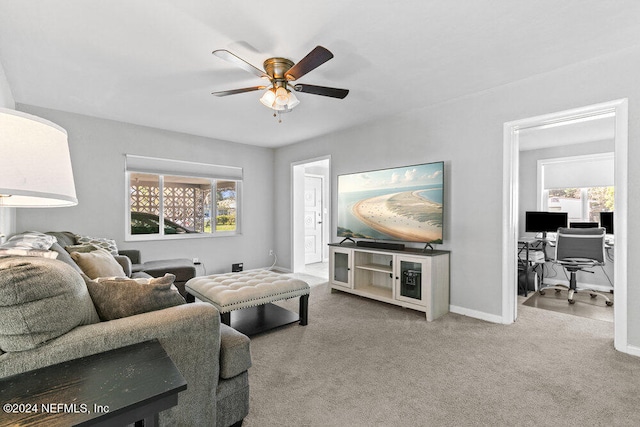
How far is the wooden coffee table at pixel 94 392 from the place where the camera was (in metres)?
0.71

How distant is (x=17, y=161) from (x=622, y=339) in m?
3.82

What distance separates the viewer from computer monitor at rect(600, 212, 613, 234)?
4405 mm

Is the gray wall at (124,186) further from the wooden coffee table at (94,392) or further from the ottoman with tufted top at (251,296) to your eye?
the wooden coffee table at (94,392)

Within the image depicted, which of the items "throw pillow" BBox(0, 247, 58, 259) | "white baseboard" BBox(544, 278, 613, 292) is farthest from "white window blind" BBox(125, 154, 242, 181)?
"white baseboard" BBox(544, 278, 613, 292)

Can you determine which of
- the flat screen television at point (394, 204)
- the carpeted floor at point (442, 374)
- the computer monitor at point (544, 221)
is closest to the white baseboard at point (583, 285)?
the computer monitor at point (544, 221)

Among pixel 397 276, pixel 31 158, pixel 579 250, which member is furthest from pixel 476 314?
pixel 31 158

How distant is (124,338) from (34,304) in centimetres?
30

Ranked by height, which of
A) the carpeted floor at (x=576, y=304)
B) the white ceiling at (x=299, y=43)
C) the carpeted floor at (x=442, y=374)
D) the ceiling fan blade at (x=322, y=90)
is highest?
the white ceiling at (x=299, y=43)

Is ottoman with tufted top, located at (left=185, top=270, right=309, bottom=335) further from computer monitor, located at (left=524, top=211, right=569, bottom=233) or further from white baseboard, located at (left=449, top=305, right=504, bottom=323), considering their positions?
computer monitor, located at (left=524, top=211, right=569, bottom=233)

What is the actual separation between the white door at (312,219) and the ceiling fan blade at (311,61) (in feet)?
14.0

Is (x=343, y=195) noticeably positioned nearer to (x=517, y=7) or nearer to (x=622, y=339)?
(x=517, y=7)

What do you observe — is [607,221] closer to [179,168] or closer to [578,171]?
[578,171]

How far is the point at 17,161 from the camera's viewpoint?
34.2 inches

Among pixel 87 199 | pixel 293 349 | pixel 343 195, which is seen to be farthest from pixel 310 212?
pixel 293 349
